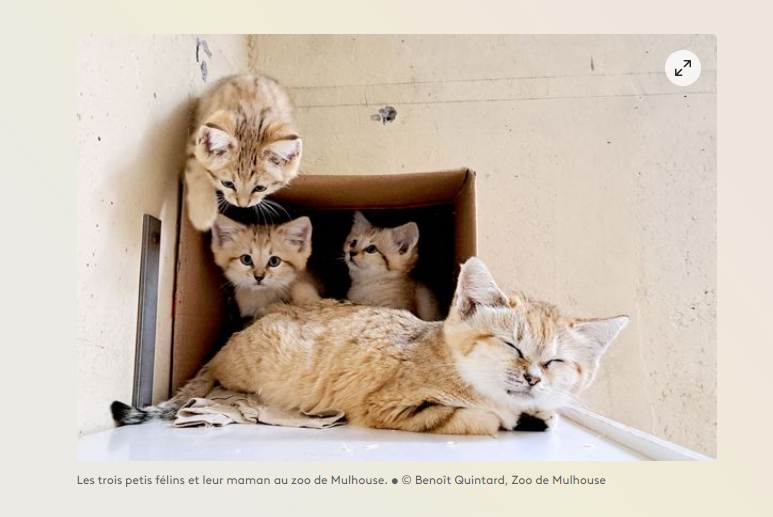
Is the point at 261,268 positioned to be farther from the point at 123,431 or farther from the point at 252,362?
the point at 123,431

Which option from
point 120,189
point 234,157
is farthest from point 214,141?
point 120,189

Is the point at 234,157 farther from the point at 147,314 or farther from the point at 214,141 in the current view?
the point at 147,314

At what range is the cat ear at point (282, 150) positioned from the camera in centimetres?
201

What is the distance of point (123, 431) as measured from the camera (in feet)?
5.38

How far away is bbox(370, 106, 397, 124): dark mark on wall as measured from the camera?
3020 mm

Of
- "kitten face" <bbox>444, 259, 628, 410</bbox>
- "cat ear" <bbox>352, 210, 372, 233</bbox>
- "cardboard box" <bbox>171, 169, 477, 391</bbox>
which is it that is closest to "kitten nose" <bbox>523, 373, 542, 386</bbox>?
"kitten face" <bbox>444, 259, 628, 410</bbox>

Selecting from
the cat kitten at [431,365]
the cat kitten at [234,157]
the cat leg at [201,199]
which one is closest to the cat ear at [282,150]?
the cat kitten at [234,157]

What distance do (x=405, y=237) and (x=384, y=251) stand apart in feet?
0.42

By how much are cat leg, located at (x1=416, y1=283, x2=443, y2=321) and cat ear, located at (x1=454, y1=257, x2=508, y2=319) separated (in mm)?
849

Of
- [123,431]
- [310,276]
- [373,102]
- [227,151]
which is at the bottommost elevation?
[123,431]

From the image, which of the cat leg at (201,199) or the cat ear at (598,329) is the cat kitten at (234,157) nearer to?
the cat leg at (201,199)

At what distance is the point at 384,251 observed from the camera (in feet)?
9.08

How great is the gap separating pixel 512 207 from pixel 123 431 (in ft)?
6.85

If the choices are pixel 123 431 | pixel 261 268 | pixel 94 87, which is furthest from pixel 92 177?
pixel 261 268
